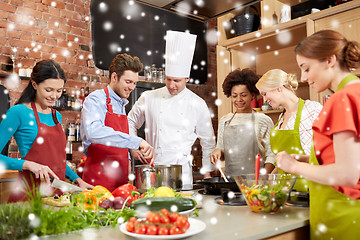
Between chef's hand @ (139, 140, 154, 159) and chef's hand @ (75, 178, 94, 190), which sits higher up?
chef's hand @ (139, 140, 154, 159)

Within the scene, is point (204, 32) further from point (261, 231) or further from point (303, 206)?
point (261, 231)

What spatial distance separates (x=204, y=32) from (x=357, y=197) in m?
4.44

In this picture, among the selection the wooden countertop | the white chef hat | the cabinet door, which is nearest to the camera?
the white chef hat

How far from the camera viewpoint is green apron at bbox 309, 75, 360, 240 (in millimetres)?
1148

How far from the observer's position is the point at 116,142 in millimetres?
2100

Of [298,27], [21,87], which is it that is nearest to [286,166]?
[298,27]

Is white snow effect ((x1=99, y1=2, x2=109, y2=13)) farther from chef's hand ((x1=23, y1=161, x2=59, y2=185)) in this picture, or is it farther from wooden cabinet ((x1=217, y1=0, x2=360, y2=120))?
chef's hand ((x1=23, y1=161, x2=59, y2=185))

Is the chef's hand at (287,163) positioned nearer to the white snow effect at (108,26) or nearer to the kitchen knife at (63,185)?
the kitchen knife at (63,185)

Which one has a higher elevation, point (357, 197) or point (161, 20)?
point (161, 20)

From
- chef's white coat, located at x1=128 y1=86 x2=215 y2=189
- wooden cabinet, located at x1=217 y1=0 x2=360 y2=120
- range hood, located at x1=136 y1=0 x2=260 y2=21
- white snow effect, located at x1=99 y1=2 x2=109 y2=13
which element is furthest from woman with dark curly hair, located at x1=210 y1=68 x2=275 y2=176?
white snow effect, located at x1=99 y1=2 x2=109 y2=13

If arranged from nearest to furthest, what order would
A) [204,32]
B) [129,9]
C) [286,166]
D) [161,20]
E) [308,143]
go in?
[286,166] < [308,143] < [129,9] < [161,20] < [204,32]

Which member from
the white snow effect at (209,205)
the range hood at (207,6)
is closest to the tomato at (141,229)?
the white snow effect at (209,205)

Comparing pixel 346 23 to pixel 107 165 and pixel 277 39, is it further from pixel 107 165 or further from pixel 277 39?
pixel 107 165

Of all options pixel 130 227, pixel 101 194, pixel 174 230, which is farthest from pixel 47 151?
pixel 174 230
